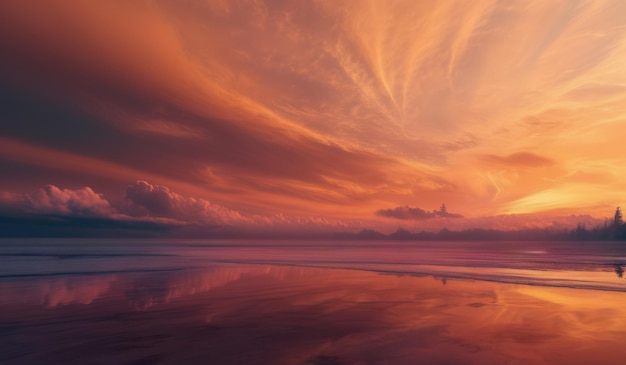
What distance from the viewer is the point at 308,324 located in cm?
1548

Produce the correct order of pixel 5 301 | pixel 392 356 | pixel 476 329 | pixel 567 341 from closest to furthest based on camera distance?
pixel 392 356 < pixel 567 341 < pixel 476 329 < pixel 5 301

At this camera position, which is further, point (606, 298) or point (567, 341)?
point (606, 298)

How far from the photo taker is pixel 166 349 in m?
11.9

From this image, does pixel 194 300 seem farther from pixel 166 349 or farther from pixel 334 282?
pixel 334 282

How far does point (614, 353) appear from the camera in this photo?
39.7 feet

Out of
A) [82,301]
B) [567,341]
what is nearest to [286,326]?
[567,341]

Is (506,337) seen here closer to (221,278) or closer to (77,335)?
(77,335)

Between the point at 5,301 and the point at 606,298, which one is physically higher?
the point at 606,298

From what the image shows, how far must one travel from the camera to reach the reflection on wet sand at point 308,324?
11633 millimetres

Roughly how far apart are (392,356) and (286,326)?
16.2ft

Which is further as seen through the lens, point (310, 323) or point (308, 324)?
point (310, 323)

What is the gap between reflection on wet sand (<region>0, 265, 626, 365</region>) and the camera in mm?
11633

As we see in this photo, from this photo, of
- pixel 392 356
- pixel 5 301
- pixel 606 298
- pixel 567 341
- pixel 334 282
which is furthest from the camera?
pixel 334 282

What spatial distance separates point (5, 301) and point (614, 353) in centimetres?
2734
